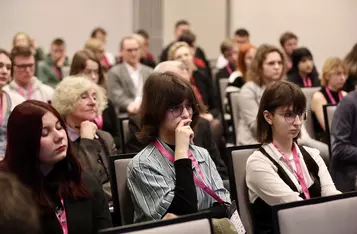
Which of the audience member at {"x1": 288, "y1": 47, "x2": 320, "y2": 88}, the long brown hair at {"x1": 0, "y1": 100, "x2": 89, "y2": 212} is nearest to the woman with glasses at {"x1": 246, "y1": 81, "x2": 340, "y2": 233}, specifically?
the long brown hair at {"x1": 0, "y1": 100, "x2": 89, "y2": 212}

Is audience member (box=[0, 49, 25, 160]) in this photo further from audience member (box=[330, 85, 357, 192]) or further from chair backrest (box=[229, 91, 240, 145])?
audience member (box=[330, 85, 357, 192])

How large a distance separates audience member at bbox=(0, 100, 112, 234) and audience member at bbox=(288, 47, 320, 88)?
4.76 metres

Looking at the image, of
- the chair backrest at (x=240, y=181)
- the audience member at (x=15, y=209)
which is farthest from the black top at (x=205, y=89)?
the audience member at (x=15, y=209)

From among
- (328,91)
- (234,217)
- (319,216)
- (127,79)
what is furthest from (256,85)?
(319,216)

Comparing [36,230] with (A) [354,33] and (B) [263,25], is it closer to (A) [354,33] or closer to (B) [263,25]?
(A) [354,33]

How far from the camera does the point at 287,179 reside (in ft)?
10.1

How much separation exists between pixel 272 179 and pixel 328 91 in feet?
8.22

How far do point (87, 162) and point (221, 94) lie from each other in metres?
3.25

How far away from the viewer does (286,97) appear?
3127 mm

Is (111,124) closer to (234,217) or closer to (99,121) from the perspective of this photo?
(99,121)

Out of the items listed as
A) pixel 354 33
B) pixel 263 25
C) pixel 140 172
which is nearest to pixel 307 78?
pixel 354 33

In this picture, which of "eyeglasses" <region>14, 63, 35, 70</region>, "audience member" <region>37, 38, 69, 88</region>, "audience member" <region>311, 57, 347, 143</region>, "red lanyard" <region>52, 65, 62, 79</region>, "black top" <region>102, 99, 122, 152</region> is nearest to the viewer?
"black top" <region>102, 99, 122, 152</region>

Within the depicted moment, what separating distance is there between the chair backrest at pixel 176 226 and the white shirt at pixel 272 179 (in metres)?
0.90

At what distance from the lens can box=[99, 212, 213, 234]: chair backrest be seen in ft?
6.61
